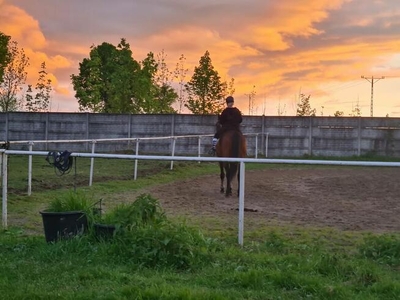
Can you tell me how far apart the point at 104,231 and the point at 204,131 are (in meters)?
16.6

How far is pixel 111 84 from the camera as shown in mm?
30266

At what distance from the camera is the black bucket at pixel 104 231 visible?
512 cm

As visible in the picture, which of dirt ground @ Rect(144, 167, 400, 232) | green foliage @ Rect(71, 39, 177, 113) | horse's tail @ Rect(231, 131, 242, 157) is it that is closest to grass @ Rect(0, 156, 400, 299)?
dirt ground @ Rect(144, 167, 400, 232)

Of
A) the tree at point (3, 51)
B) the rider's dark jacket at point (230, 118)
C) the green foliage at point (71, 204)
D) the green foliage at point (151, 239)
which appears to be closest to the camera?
the green foliage at point (151, 239)

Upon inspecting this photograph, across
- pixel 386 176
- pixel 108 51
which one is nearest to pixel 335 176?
pixel 386 176

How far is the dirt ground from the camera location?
23.8 feet

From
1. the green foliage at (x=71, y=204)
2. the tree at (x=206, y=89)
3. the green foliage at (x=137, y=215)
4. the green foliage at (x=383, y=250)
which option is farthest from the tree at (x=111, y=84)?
the green foliage at (x=383, y=250)

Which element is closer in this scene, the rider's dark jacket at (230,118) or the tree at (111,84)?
the rider's dark jacket at (230,118)

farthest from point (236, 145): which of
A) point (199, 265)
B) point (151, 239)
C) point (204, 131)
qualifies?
point (204, 131)

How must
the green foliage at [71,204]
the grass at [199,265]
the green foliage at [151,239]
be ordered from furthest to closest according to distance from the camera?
the green foliage at [71,204] < the green foliage at [151,239] < the grass at [199,265]

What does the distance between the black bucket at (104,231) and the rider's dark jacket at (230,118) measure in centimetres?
474

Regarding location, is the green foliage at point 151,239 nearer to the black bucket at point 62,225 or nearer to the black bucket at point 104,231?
the black bucket at point 104,231

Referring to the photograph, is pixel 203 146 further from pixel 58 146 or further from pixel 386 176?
pixel 386 176

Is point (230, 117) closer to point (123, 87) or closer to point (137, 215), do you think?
point (137, 215)
